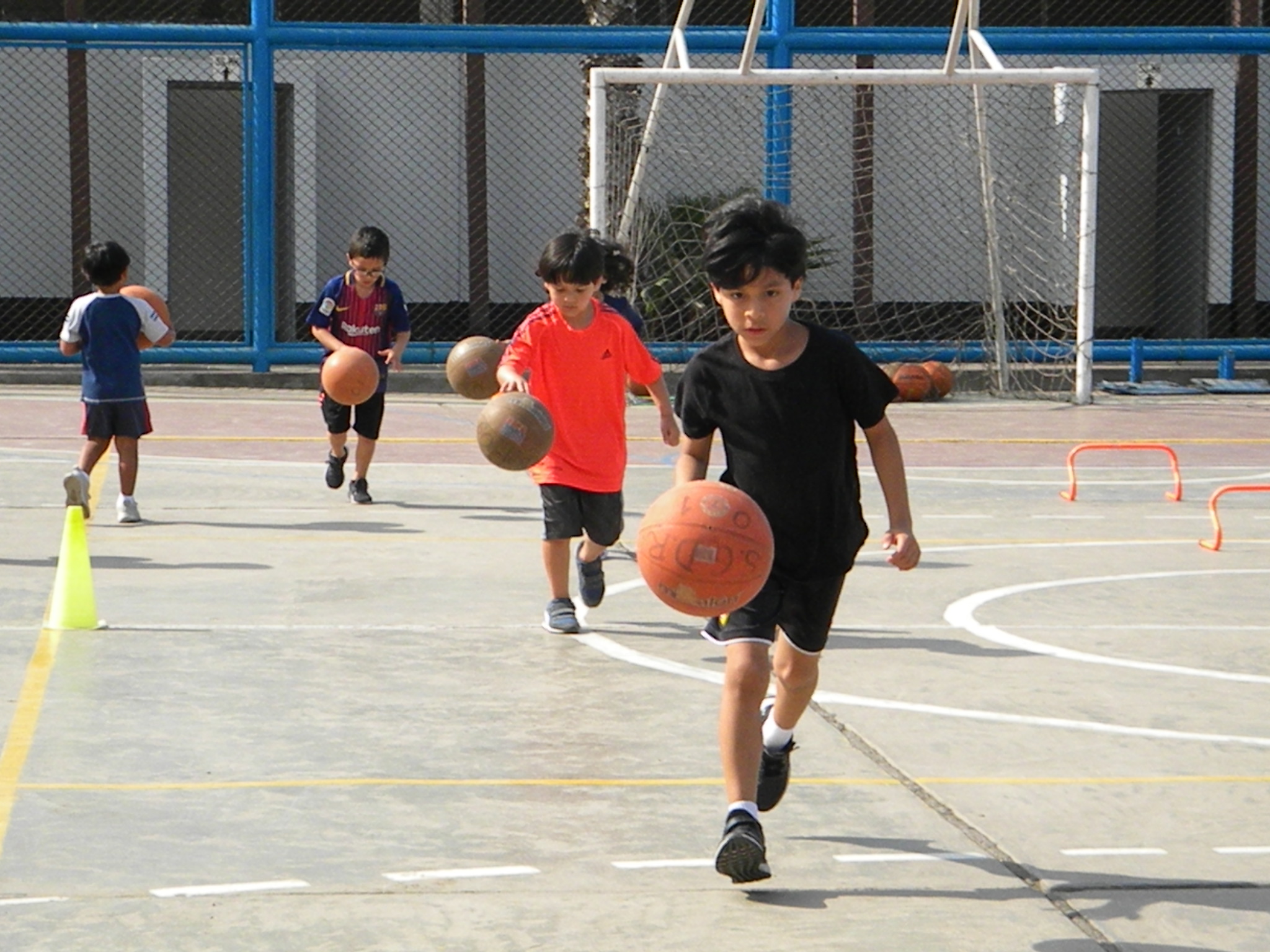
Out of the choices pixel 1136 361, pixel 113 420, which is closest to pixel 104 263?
pixel 113 420

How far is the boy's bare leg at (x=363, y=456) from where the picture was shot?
1155cm

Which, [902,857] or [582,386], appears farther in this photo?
[582,386]

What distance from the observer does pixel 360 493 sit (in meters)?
11.5

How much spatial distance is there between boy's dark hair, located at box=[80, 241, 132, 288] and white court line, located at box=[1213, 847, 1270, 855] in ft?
24.4

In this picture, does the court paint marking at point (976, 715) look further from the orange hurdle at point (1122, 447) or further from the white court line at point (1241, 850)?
the orange hurdle at point (1122, 447)

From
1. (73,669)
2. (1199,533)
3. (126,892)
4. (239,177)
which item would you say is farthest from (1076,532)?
(239,177)

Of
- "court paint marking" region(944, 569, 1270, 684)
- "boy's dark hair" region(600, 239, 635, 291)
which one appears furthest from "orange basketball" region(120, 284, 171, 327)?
"court paint marking" region(944, 569, 1270, 684)

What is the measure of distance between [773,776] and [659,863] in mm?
502

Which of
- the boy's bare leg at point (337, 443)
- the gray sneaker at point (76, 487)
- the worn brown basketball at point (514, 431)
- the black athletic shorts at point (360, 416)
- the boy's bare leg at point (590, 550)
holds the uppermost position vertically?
the worn brown basketball at point (514, 431)

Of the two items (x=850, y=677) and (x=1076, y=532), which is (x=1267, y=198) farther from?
(x=850, y=677)

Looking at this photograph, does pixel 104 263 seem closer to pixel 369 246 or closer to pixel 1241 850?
pixel 369 246

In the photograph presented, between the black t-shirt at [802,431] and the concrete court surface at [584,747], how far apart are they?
805 millimetres

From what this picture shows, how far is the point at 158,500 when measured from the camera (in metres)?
11.6

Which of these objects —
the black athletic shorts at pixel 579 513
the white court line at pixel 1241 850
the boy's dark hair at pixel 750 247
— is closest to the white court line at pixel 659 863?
the white court line at pixel 1241 850
